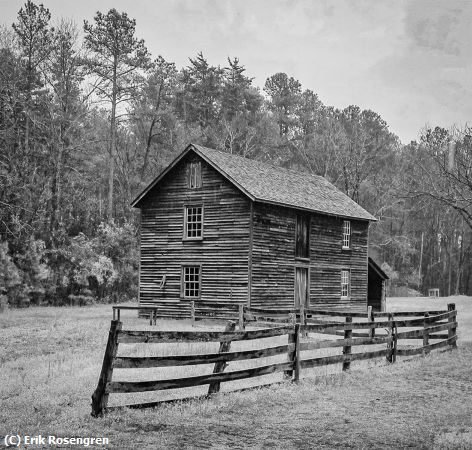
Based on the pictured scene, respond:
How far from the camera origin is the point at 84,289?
42.6 metres

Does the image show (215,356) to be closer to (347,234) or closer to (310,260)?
(310,260)

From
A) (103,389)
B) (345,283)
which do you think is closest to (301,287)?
(345,283)

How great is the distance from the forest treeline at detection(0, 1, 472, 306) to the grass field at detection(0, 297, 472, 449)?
16.4m

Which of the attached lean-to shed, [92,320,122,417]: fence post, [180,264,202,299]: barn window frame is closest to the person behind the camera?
[92,320,122,417]: fence post

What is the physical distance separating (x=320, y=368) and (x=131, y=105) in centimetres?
4600

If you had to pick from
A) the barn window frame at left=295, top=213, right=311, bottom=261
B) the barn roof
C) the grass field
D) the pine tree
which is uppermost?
the pine tree

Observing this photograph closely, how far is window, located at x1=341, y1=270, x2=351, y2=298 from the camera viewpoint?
118ft

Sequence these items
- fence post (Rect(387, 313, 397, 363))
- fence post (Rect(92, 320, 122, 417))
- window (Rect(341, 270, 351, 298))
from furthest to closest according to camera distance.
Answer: window (Rect(341, 270, 351, 298)) < fence post (Rect(387, 313, 397, 363)) < fence post (Rect(92, 320, 122, 417))

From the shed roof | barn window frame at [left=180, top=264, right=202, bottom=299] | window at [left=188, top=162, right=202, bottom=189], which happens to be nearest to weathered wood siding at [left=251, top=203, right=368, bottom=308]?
the shed roof

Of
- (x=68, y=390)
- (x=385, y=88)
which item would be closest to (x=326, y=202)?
(x=68, y=390)

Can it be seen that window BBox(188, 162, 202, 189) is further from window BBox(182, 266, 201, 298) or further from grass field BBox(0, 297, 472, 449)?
grass field BBox(0, 297, 472, 449)

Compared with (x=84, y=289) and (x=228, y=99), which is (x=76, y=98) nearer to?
(x=84, y=289)

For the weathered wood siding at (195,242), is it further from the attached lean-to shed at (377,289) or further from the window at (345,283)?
the attached lean-to shed at (377,289)

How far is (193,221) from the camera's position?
104ft
